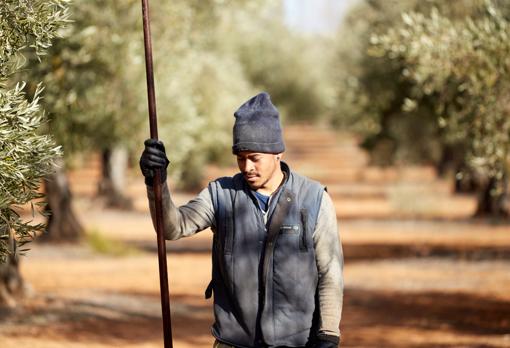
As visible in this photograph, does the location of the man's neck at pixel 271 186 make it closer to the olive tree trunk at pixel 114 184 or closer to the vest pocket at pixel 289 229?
the vest pocket at pixel 289 229

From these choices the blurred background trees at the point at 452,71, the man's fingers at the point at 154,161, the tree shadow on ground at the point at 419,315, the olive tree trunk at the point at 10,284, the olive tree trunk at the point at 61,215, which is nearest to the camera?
the man's fingers at the point at 154,161

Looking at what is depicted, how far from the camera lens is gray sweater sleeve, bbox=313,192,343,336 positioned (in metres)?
4.90

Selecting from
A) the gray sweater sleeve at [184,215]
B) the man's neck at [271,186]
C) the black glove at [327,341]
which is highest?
the man's neck at [271,186]

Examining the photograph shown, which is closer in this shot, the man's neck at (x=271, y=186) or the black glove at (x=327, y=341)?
the black glove at (x=327, y=341)

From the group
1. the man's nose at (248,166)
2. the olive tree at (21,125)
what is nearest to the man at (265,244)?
the man's nose at (248,166)

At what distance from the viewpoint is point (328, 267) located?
4.92 metres

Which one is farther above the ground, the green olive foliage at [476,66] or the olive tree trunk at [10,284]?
the green olive foliage at [476,66]

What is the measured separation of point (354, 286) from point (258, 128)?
14.0 m

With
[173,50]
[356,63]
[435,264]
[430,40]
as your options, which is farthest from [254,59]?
[430,40]

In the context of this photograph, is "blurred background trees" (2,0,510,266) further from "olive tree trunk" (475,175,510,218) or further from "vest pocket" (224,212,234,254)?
"vest pocket" (224,212,234,254)

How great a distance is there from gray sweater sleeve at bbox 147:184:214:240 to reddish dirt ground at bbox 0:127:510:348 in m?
7.27

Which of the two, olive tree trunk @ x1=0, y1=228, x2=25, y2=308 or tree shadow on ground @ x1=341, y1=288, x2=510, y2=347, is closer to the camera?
tree shadow on ground @ x1=341, y1=288, x2=510, y2=347

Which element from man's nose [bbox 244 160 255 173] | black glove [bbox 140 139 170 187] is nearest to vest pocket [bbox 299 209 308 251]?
man's nose [bbox 244 160 255 173]

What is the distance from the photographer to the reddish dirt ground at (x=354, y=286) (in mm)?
13180
